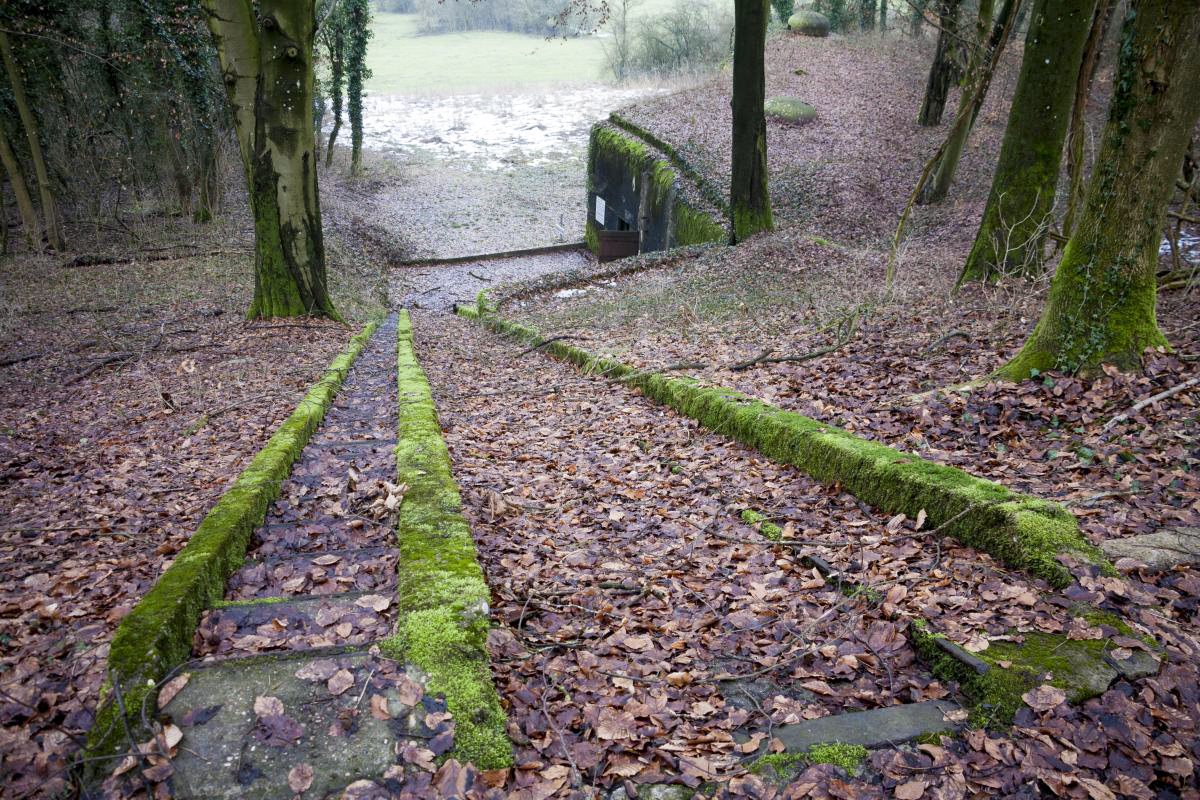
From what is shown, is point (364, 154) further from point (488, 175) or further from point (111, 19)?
point (111, 19)

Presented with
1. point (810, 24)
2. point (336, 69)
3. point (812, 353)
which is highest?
point (810, 24)

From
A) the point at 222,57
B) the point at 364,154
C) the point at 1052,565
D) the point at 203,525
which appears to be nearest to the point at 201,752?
the point at 203,525

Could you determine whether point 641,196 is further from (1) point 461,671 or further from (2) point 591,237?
(1) point 461,671

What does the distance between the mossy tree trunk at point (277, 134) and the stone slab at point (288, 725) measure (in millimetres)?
9868

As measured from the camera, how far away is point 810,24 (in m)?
31.5

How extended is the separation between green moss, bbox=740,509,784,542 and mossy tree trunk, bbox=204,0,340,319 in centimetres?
949

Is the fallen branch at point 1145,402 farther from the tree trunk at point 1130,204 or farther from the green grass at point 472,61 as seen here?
the green grass at point 472,61

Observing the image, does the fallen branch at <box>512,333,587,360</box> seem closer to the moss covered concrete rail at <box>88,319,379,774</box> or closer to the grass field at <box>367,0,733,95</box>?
the moss covered concrete rail at <box>88,319,379,774</box>

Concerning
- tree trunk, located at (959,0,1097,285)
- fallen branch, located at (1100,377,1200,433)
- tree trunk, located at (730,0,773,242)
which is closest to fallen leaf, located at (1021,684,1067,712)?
fallen branch, located at (1100,377,1200,433)

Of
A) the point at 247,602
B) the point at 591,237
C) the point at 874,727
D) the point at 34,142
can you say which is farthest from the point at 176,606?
the point at 591,237

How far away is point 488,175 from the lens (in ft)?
118

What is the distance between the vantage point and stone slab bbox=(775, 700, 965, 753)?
2467 millimetres

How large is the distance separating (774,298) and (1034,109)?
414 cm

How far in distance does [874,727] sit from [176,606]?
2.76 meters
